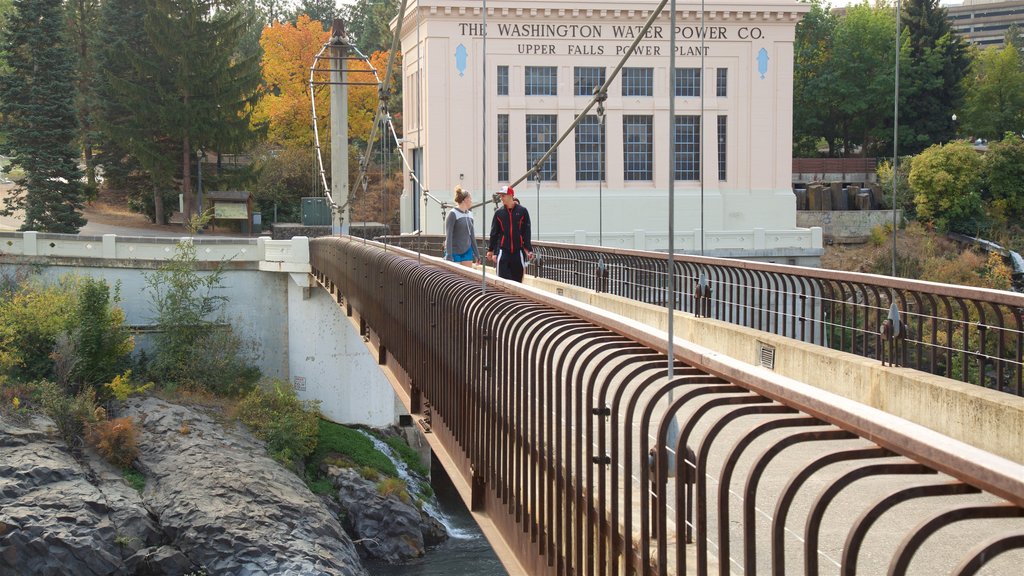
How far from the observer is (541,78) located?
42031mm

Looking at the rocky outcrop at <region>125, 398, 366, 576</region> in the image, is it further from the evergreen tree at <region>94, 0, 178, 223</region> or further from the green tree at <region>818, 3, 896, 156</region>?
the green tree at <region>818, 3, 896, 156</region>

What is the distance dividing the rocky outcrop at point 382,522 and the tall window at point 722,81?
828 inches

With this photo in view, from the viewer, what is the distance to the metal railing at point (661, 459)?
Answer: 2.52 m

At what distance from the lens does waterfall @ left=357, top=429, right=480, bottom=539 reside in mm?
30234

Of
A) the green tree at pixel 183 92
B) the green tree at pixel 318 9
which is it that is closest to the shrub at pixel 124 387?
the green tree at pixel 183 92

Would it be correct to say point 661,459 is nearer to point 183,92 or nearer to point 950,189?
point 950,189

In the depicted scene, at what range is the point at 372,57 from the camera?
56.4m

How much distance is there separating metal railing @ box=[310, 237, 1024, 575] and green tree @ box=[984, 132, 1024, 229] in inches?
1159

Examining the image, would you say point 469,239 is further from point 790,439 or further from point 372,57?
point 372,57

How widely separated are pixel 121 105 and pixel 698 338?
4187 centimetres

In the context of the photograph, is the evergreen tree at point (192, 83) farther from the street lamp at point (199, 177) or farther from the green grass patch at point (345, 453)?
the green grass patch at point (345, 453)

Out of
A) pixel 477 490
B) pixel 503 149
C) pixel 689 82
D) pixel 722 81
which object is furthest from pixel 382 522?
pixel 722 81

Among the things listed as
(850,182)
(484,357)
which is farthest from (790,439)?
(850,182)

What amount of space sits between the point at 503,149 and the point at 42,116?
1668cm
